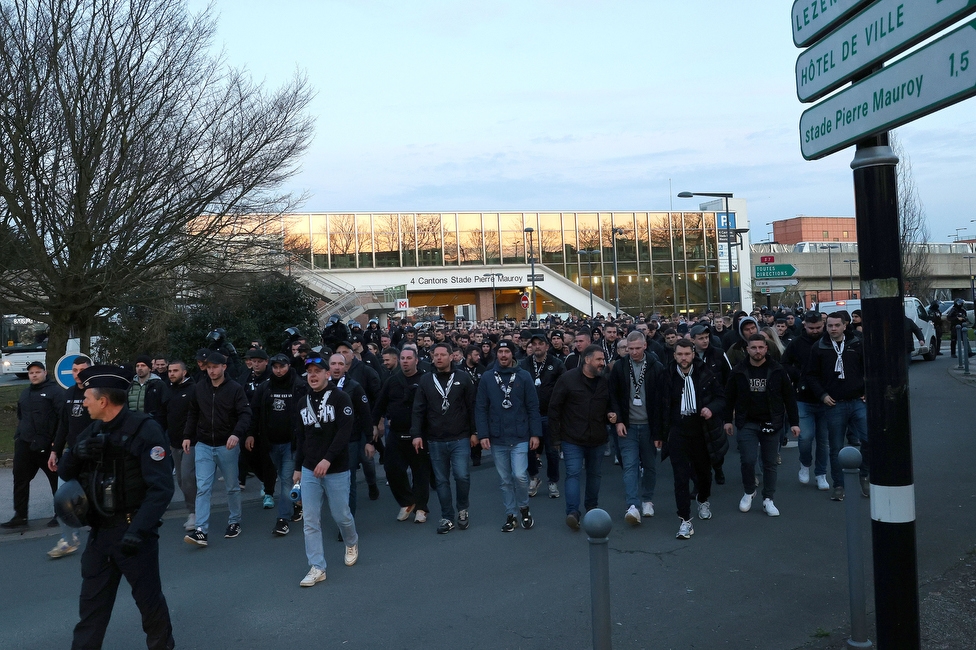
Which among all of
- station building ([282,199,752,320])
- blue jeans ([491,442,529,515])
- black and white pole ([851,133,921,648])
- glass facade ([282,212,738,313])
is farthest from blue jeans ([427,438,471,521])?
glass facade ([282,212,738,313])

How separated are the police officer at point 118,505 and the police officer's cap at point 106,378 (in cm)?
4

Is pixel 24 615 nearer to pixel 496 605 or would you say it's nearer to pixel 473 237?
pixel 496 605

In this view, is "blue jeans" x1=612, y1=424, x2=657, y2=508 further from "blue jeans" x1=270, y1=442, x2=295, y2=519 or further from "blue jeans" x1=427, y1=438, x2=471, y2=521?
"blue jeans" x1=270, y1=442, x2=295, y2=519

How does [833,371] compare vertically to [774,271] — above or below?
below

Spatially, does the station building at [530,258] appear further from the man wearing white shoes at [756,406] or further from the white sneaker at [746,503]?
the white sneaker at [746,503]

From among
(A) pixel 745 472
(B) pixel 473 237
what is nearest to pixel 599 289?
(B) pixel 473 237

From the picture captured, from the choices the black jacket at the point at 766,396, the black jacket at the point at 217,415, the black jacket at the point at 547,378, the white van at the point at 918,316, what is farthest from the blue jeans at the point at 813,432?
the white van at the point at 918,316

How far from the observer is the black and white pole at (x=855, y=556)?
4.63m

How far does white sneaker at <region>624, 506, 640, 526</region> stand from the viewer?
779cm

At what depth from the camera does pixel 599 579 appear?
3.96m

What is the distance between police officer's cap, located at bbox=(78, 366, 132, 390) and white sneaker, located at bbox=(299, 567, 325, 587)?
2280 mm

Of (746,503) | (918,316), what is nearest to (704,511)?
(746,503)

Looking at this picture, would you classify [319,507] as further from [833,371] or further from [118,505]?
[833,371]

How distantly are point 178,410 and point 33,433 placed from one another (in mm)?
1597
